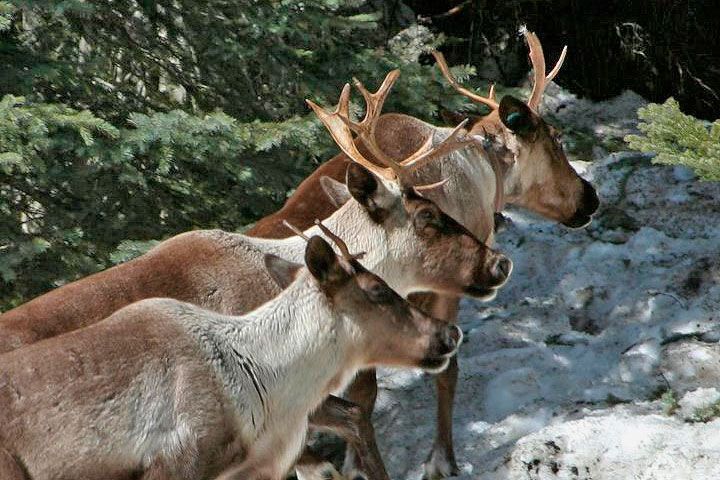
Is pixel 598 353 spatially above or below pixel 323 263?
below

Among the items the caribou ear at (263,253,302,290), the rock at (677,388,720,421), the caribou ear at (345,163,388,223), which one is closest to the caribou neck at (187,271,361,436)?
A: the caribou ear at (263,253,302,290)

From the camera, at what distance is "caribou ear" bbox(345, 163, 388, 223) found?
6449mm

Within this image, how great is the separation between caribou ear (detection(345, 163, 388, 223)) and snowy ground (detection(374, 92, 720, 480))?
1.33m

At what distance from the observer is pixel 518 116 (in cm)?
766

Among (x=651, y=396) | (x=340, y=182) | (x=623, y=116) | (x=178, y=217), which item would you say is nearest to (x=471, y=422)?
(x=651, y=396)

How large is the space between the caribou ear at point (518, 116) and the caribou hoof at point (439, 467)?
1.91 meters

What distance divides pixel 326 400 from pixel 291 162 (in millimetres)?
1972

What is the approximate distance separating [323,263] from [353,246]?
851mm

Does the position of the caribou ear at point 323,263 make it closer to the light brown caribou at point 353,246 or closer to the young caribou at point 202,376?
the young caribou at point 202,376

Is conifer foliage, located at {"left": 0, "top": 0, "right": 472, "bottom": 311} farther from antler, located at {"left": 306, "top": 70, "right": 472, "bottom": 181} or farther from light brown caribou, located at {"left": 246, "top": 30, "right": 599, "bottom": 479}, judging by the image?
antler, located at {"left": 306, "top": 70, "right": 472, "bottom": 181}

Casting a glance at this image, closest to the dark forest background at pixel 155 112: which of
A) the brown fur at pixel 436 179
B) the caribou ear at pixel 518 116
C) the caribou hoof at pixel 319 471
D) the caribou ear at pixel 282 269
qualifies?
the brown fur at pixel 436 179

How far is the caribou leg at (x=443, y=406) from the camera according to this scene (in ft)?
22.8

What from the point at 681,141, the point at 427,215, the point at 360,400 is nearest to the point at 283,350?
the point at 427,215

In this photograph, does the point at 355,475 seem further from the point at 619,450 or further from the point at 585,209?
the point at 585,209
